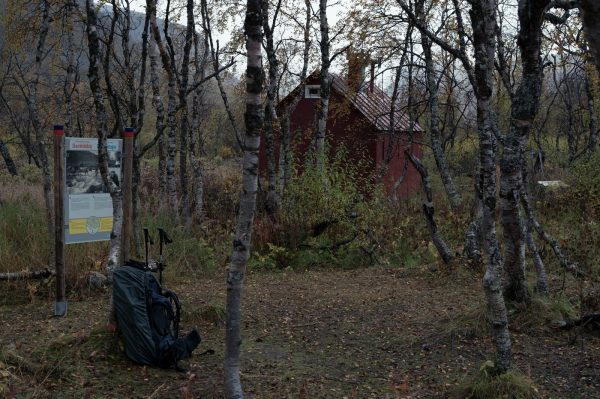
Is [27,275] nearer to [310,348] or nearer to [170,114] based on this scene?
[310,348]

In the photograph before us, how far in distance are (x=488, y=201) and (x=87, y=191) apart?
4.43m

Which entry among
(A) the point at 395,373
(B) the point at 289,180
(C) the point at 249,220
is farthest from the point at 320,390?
(B) the point at 289,180

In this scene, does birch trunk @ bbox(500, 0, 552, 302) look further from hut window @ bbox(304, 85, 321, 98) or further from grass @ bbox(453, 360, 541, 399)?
hut window @ bbox(304, 85, 321, 98)

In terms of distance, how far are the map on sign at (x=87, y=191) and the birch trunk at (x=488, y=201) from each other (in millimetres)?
4119

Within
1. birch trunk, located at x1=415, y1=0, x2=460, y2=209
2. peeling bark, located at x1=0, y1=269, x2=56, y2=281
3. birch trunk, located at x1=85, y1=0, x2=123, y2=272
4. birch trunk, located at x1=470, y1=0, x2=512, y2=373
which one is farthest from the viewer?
birch trunk, located at x1=415, y1=0, x2=460, y2=209

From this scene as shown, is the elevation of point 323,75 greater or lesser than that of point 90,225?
greater

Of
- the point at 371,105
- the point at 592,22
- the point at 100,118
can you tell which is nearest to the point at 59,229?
the point at 100,118

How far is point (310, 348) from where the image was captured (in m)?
5.64

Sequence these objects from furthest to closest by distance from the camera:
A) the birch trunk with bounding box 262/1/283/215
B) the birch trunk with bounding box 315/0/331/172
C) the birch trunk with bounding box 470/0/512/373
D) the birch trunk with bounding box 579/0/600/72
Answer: the birch trunk with bounding box 315/0/331/172 → the birch trunk with bounding box 262/1/283/215 → the birch trunk with bounding box 470/0/512/373 → the birch trunk with bounding box 579/0/600/72

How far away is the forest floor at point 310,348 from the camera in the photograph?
4387mm

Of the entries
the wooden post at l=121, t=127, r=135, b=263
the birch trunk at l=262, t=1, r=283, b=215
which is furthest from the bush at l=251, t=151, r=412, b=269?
the wooden post at l=121, t=127, r=135, b=263

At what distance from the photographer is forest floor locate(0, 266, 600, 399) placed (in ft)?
14.4

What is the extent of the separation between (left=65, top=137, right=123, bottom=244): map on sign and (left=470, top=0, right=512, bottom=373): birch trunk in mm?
A: 4119

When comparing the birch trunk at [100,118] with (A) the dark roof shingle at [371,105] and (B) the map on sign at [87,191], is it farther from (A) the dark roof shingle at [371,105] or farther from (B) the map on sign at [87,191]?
(A) the dark roof shingle at [371,105]
